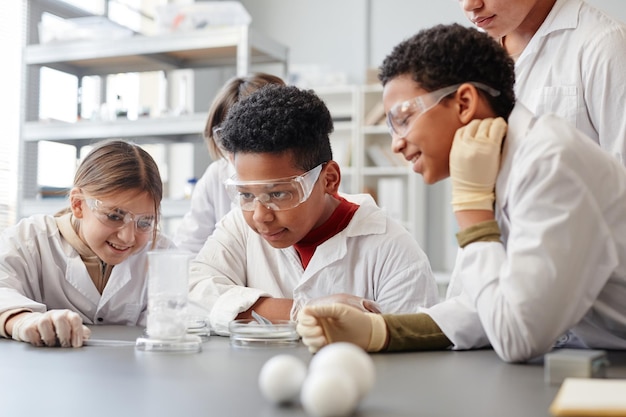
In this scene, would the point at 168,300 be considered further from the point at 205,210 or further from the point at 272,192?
the point at 205,210

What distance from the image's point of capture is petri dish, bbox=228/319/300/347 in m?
1.41

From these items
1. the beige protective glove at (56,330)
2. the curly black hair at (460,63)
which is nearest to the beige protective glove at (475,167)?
the curly black hair at (460,63)

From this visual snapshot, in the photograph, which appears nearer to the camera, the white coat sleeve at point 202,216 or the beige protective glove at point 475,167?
the beige protective glove at point 475,167

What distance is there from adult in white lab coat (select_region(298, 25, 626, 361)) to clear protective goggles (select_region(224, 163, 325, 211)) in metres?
0.37

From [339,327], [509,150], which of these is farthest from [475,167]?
[339,327]

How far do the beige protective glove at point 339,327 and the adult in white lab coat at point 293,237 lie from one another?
15.3 inches

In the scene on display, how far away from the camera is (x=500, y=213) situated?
1.29 meters

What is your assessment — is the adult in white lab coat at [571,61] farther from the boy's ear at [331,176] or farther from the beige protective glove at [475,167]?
the beige protective glove at [475,167]

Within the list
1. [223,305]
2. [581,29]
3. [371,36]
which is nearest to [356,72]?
[371,36]

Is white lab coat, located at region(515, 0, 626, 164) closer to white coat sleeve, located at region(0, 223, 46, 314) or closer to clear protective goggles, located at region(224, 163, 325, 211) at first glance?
clear protective goggles, located at region(224, 163, 325, 211)

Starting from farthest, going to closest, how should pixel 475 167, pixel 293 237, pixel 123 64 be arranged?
pixel 123 64
pixel 293 237
pixel 475 167

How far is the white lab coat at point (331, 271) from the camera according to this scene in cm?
178

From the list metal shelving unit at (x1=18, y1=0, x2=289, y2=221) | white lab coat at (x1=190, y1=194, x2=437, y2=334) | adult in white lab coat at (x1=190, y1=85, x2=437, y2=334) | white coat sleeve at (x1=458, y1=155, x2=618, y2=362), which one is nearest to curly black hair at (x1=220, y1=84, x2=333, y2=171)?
adult in white lab coat at (x1=190, y1=85, x2=437, y2=334)

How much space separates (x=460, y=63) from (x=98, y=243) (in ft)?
3.88
